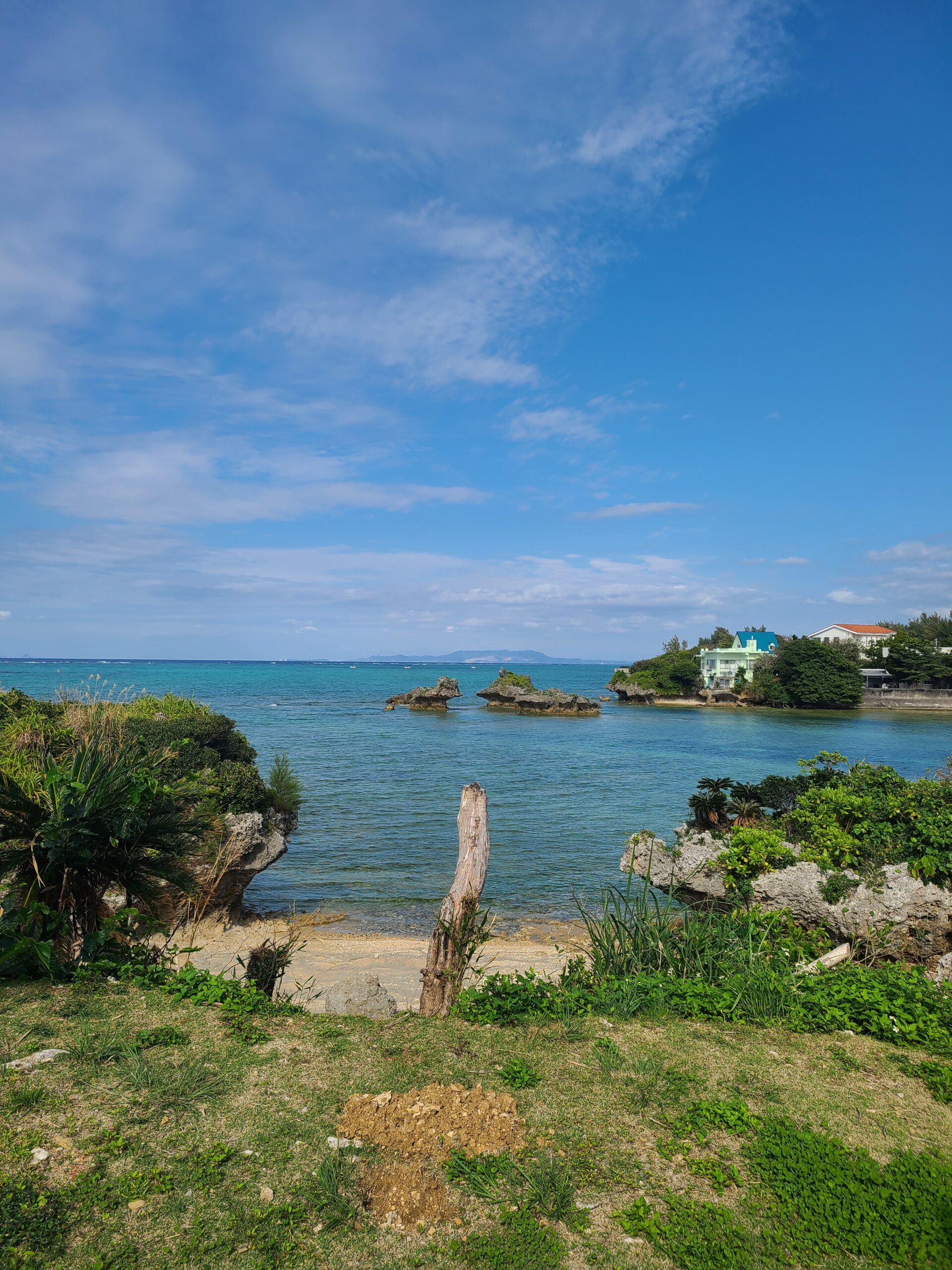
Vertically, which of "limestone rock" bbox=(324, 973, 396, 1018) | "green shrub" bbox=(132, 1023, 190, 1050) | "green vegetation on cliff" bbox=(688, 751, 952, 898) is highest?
"green vegetation on cliff" bbox=(688, 751, 952, 898)

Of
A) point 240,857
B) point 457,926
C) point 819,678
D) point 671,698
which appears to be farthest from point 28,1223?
point 671,698

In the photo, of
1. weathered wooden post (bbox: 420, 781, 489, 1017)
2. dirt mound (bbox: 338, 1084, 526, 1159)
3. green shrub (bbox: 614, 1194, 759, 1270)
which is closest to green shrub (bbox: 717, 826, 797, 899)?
weathered wooden post (bbox: 420, 781, 489, 1017)

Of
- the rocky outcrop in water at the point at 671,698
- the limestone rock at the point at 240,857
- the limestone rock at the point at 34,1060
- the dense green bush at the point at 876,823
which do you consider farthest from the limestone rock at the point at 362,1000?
the rocky outcrop in water at the point at 671,698

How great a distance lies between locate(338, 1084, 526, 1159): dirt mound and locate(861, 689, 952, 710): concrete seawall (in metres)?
93.2

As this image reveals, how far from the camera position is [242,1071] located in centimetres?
502

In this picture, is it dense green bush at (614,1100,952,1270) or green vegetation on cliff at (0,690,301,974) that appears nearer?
dense green bush at (614,1100,952,1270)

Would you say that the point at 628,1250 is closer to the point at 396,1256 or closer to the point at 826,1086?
the point at 396,1256

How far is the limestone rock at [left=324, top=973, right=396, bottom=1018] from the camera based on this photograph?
7.16 m

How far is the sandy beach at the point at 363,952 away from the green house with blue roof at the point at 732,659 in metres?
84.7

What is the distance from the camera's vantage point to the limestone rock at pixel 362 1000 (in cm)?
716

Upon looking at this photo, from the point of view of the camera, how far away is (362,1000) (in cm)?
729

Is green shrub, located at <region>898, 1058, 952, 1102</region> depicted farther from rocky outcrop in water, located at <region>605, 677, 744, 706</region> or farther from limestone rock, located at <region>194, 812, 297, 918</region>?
rocky outcrop in water, located at <region>605, 677, 744, 706</region>

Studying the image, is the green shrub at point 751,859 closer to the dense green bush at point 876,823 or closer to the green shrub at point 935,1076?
the dense green bush at point 876,823

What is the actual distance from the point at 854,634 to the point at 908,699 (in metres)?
32.0
